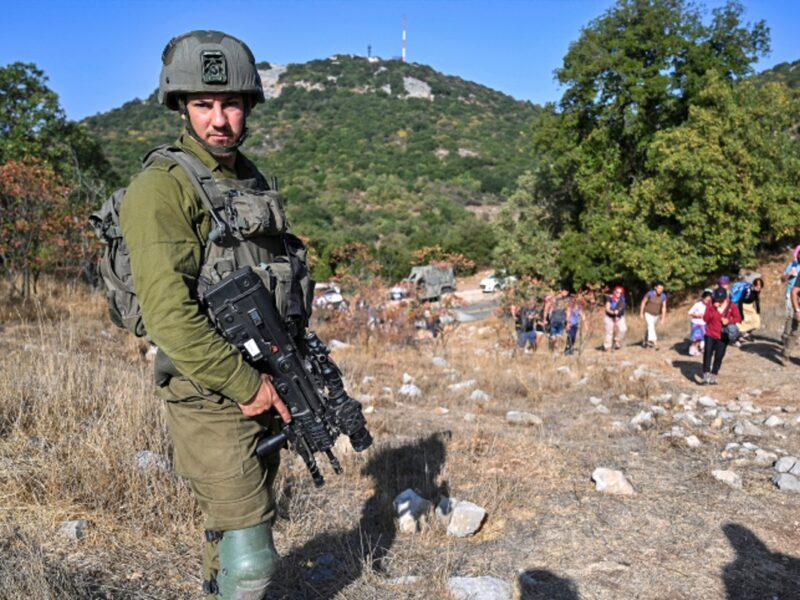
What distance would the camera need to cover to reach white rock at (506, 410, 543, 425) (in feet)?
17.6

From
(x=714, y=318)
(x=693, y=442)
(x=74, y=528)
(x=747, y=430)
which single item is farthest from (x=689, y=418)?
(x=74, y=528)

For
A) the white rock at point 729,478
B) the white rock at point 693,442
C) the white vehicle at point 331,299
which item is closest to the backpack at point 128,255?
the white rock at point 729,478

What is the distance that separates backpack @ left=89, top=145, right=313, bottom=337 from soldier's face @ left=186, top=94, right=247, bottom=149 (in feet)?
0.37

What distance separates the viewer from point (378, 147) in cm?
6319

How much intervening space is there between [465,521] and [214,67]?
2.52m

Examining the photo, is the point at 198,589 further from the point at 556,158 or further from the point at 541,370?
the point at 556,158

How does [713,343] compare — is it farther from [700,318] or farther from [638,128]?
[638,128]

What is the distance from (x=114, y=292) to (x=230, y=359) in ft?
1.62

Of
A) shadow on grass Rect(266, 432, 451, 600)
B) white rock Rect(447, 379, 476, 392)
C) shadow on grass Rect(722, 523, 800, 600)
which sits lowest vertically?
white rock Rect(447, 379, 476, 392)

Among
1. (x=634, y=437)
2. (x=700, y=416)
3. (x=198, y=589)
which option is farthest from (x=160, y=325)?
(x=700, y=416)

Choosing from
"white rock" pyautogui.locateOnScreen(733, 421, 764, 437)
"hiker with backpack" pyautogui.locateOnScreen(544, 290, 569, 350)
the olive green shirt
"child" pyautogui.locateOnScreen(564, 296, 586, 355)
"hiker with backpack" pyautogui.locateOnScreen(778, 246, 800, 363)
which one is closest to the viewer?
the olive green shirt

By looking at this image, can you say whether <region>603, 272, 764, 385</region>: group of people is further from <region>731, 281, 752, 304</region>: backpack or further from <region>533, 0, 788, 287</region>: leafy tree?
<region>533, 0, 788, 287</region>: leafy tree

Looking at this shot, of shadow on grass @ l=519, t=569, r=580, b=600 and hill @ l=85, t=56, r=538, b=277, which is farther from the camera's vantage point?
hill @ l=85, t=56, r=538, b=277

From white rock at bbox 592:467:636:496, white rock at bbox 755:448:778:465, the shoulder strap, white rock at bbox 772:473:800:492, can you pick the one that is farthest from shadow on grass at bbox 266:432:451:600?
white rock at bbox 755:448:778:465
